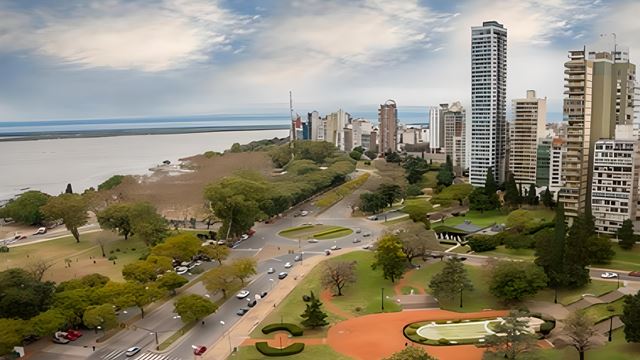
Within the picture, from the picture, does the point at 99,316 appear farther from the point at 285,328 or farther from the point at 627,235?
the point at 627,235

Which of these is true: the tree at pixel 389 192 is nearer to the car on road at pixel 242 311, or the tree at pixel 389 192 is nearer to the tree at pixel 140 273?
the car on road at pixel 242 311

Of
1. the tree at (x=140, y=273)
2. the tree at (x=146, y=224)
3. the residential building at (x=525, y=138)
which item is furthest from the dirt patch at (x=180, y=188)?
the residential building at (x=525, y=138)

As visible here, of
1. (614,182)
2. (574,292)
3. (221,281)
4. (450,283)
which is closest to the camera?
(450,283)

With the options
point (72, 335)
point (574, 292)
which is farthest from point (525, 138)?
point (72, 335)

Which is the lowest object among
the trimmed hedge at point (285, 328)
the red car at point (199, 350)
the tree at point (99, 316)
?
the red car at point (199, 350)

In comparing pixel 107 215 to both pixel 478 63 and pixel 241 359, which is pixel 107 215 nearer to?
pixel 241 359

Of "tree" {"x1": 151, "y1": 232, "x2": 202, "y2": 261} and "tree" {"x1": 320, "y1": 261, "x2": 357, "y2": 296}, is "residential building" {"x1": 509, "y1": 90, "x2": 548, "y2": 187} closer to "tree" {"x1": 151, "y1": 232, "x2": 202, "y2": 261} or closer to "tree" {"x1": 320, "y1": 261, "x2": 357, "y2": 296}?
"tree" {"x1": 320, "y1": 261, "x2": 357, "y2": 296}
